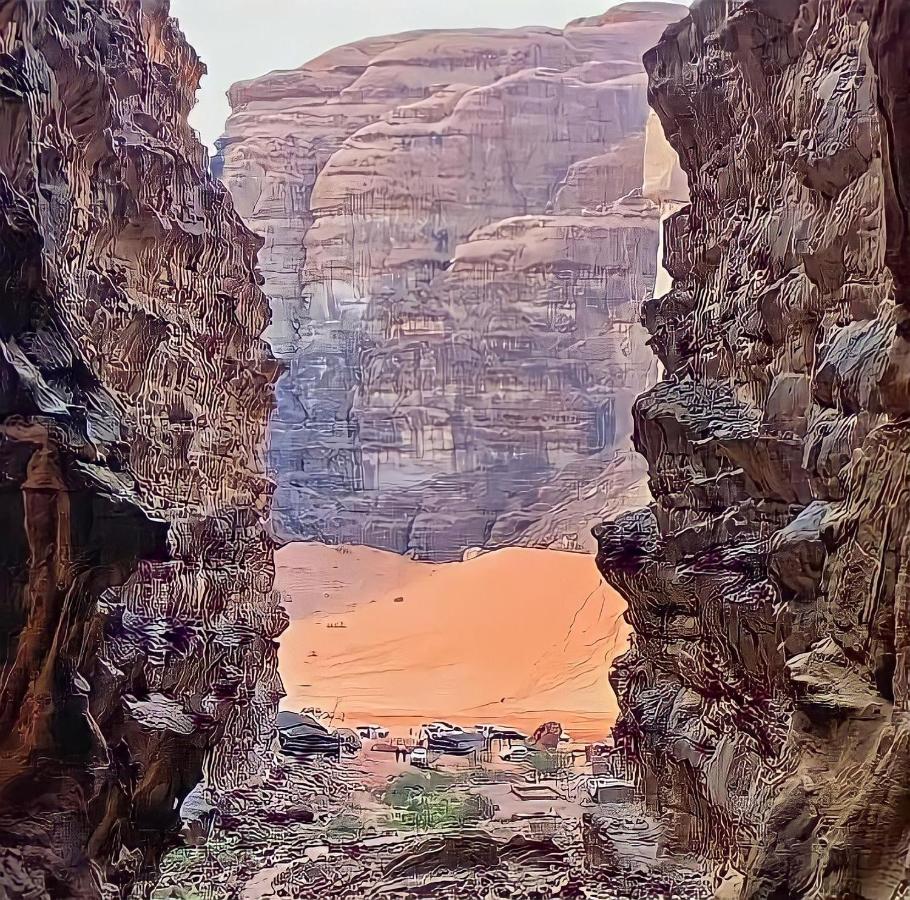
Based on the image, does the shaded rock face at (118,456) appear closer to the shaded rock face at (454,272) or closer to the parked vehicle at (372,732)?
the parked vehicle at (372,732)

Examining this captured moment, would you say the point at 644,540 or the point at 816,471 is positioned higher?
the point at 816,471

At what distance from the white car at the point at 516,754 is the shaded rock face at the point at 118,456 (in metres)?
1.53

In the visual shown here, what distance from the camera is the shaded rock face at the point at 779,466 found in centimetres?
146

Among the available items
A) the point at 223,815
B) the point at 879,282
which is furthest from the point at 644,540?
the point at 223,815

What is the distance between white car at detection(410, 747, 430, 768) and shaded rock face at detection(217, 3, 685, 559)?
2392 millimetres

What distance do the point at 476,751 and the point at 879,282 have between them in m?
4.29

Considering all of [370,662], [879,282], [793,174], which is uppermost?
[793,174]

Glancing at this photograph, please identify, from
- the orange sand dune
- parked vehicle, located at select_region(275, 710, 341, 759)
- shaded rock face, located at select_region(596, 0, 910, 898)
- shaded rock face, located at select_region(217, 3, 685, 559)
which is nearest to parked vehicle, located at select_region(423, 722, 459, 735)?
the orange sand dune

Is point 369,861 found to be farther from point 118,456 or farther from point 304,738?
point 118,456

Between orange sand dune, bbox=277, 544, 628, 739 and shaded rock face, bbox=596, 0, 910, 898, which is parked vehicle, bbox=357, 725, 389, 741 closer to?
orange sand dune, bbox=277, 544, 628, 739

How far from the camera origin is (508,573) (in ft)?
24.9

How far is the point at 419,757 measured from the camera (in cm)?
555

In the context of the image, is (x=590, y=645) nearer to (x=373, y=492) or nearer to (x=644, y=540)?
(x=373, y=492)

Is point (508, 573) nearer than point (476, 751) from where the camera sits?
No
